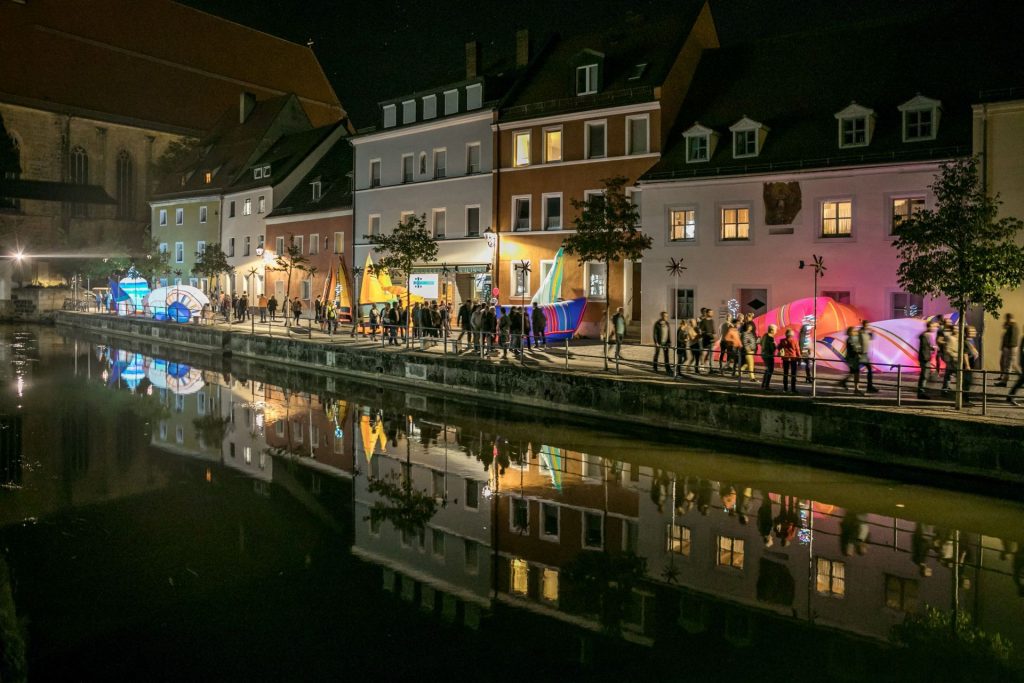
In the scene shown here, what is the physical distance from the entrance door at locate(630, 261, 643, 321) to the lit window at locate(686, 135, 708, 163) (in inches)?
187

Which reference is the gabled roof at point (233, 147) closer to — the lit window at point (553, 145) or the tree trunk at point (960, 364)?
the lit window at point (553, 145)

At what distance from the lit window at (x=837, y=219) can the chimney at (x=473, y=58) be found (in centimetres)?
2002

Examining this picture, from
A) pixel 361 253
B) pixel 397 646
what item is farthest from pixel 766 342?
pixel 361 253

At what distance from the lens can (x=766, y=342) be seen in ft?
62.8

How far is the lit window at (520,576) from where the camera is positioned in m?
9.81

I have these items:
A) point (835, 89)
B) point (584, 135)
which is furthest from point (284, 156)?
point (835, 89)

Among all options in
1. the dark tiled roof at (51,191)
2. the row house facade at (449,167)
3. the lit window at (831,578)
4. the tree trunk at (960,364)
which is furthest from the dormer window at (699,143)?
the dark tiled roof at (51,191)

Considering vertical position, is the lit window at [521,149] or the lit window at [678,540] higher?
the lit window at [521,149]

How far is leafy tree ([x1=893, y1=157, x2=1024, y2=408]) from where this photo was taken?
52.2 feet

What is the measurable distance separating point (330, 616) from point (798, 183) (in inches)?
882

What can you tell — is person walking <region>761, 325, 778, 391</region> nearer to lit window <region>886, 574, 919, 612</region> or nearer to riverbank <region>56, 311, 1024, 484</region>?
riverbank <region>56, 311, 1024, 484</region>

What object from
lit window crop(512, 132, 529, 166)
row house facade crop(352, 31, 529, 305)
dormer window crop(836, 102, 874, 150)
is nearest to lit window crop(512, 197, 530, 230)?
row house facade crop(352, 31, 529, 305)

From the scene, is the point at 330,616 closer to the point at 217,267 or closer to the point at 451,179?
the point at 451,179

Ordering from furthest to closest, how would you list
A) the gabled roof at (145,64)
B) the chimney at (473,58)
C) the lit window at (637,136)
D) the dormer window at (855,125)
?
the gabled roof at (145,64) → the chimney at (473,58) → the lit window at (637,136) → the dormer window at (855,125)
